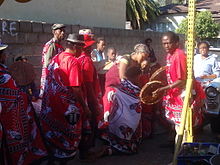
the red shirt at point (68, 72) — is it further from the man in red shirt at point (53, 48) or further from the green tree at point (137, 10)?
the green tree at point (137, 10)

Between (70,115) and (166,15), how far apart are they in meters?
26.1

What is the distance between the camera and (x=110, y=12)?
43.8ft

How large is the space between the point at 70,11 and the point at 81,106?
25.8 feet

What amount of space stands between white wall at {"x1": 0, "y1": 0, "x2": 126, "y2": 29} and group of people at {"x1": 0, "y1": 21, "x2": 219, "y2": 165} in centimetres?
393

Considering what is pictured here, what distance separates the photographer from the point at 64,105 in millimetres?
3906

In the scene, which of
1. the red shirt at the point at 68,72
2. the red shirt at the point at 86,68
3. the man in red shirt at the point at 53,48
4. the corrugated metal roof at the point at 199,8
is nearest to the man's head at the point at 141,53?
the red shirt at the point at 86,68

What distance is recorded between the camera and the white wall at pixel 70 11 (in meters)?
9.19

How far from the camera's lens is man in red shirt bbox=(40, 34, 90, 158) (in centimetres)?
386

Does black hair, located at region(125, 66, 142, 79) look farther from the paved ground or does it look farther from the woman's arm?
the paved ground

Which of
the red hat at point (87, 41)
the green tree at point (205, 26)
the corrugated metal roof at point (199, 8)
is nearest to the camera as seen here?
the red hat at point (87, 41)

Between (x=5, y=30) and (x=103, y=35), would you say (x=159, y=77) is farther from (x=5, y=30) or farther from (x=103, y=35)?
(x=103, y=35)

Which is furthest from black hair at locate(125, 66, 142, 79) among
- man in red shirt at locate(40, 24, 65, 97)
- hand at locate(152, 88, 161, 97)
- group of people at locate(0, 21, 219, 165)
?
man in red shirt at locate(40, 24, 65, 97)

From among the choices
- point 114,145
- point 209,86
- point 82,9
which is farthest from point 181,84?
point 82,9

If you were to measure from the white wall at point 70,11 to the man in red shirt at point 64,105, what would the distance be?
543 centimetres
